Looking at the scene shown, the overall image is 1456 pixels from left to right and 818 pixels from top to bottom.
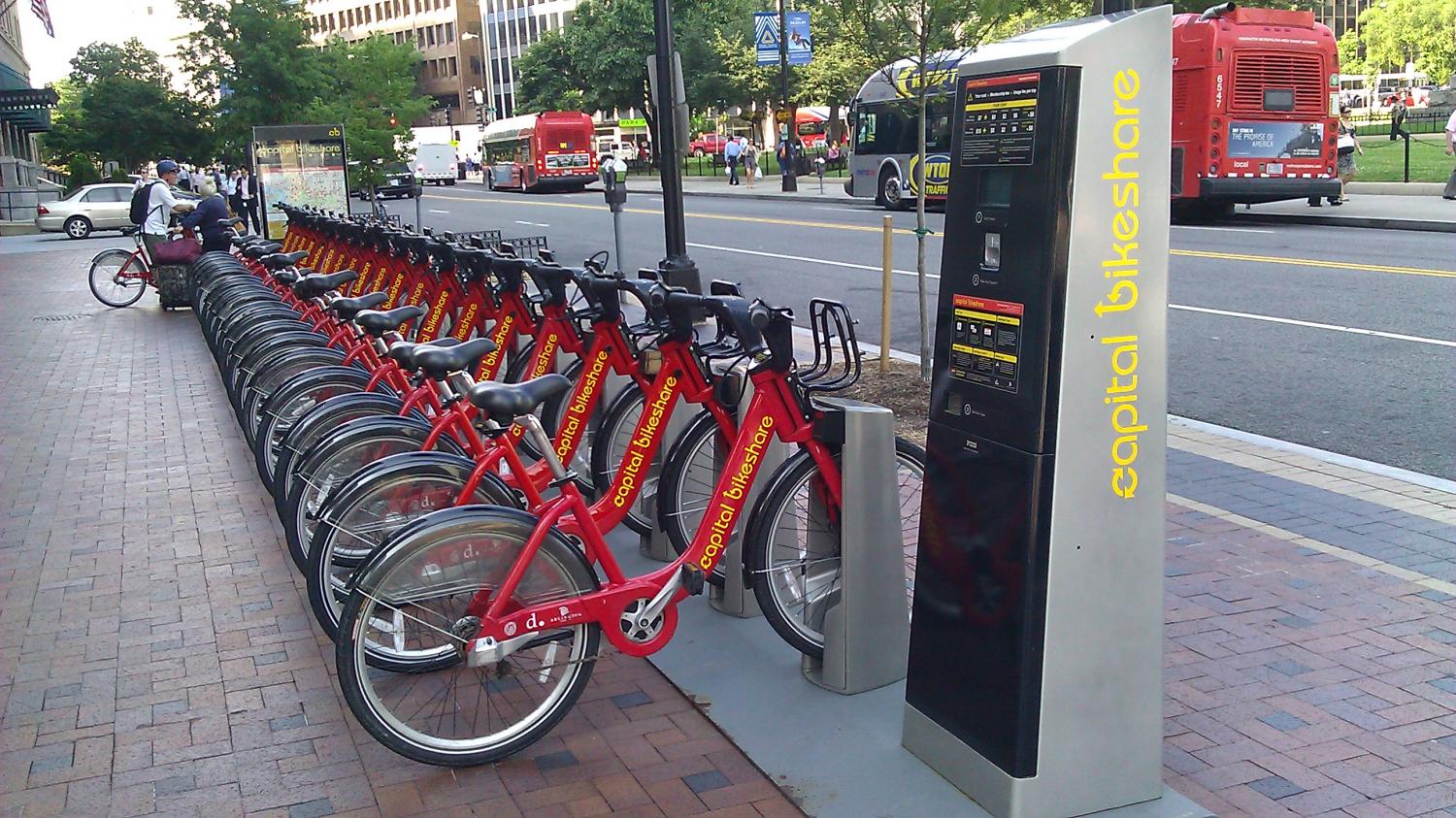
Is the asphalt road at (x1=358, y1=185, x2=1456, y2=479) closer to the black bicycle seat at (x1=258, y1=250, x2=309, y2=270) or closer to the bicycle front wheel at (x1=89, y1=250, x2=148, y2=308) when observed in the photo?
the black bicycle seat at (x1=258, y1=250, x2=309, y2=270)

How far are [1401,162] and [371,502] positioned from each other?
116 feet

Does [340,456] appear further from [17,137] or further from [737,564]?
→ [17,137]

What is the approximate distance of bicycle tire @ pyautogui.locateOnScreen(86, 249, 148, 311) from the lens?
17.1m

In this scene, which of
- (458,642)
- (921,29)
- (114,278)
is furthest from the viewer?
(114,278)

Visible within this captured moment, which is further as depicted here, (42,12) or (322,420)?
(42,12)

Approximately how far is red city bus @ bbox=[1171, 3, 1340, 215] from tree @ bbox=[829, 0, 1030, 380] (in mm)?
13457

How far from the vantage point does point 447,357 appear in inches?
179

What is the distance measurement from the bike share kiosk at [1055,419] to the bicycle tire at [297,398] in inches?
142

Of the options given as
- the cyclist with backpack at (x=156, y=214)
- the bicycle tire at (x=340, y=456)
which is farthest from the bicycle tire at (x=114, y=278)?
the bicycle tire at (x=340, y=456)

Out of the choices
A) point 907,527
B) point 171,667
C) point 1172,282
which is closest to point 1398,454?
point 907,527

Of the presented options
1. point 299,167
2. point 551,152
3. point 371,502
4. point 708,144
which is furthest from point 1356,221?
point 708,144

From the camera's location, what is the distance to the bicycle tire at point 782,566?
448cm

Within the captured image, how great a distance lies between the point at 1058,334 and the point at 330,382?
13.5 feet

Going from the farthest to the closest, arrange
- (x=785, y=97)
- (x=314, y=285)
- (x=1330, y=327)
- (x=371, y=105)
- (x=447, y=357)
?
(x=785, y=97) < (x=371, y=105) < (x=1330, y=327) < (x=314, y=285) < (x=447, y=357)
